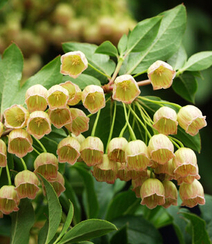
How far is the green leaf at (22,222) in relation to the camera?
0.43 metres

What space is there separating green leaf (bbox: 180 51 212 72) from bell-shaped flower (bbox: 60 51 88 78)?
158 millimetres

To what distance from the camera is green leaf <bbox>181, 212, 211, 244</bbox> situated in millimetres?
480

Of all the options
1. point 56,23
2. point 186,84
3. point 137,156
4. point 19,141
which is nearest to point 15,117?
point 19,141

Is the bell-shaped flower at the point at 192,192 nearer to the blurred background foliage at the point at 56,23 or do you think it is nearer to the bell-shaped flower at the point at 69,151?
the bell-shaped flower at the point at 69,151

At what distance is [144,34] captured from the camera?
50 centimetres

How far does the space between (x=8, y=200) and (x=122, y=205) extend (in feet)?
0.72

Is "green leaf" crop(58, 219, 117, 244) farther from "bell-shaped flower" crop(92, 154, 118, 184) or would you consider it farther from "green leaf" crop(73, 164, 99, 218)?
"green leaf" crop(73, 164, 99, 218)

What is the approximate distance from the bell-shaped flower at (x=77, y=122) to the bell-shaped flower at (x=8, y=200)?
0.09 m

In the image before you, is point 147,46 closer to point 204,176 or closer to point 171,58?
point 171,58

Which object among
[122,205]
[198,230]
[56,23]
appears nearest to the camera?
[198,230]

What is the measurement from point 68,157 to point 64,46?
6.3 inches

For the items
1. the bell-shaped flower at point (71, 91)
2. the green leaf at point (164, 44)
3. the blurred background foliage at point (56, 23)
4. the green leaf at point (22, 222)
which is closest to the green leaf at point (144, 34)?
the green leaf at point (164, 44)

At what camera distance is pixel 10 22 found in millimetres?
1249

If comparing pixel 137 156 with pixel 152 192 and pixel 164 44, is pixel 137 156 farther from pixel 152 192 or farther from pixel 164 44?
pixel 164 44
